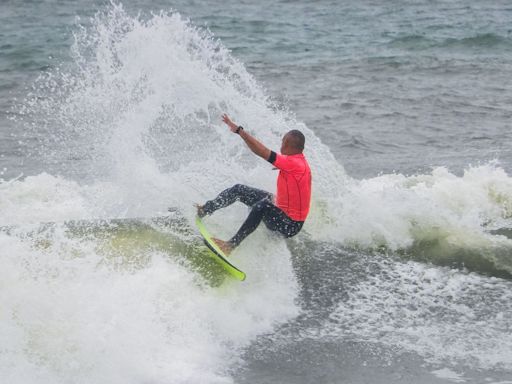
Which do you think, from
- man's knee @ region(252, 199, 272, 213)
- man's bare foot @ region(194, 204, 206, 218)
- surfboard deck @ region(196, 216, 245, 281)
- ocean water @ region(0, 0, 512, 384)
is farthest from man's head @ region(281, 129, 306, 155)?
surfboard deck @ region(196, 216, 245, 281)

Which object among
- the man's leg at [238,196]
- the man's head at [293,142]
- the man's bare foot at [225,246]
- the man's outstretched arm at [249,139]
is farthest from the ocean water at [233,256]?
the man's outstretched arm at [249,139]

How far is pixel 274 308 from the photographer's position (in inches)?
302

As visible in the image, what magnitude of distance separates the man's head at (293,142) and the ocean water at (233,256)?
39.0 inches

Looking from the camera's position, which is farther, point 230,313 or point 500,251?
point 500,251

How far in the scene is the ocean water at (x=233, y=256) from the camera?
6.67 metres

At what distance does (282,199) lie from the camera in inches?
327

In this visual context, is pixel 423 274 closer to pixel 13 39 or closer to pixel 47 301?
pixel 47 301

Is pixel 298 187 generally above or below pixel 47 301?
above

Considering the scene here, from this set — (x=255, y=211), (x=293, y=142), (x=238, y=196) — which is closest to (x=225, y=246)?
(x=255, y=211)

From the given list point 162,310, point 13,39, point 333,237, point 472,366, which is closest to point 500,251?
point 333,237

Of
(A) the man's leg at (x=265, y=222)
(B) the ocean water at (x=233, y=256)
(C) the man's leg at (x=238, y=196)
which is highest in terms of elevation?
(C) the man's leg at (x=238, y=196)

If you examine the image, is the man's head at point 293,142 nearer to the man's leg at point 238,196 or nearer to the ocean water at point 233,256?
the man's leg at point 238,196

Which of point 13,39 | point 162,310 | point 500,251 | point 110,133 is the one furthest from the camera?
point 13,39

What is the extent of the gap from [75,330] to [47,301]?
441 millimetres
